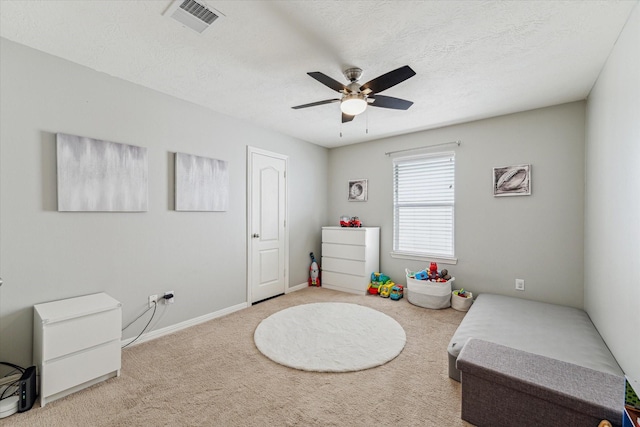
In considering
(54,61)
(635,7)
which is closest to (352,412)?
(635,7)

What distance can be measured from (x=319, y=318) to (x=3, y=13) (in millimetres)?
3524

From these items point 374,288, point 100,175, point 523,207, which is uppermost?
point 100,175

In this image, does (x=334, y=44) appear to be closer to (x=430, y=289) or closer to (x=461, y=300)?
(x=430, y=289)

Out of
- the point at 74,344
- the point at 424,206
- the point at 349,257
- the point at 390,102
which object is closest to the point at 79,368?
the point at 74,344

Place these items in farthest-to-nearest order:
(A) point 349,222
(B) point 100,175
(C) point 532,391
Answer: (A) point 349,222, (B) point 100,175, (C) point 532,391

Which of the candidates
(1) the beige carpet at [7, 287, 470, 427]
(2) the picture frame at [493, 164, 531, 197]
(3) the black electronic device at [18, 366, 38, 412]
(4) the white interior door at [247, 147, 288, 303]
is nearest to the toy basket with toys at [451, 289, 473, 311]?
(1) the beige carpet at [7, 287, 470, 427]

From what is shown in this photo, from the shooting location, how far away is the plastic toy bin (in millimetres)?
3533

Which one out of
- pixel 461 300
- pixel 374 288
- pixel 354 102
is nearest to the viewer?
pixel 354 102

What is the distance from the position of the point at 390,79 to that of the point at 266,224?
262cm

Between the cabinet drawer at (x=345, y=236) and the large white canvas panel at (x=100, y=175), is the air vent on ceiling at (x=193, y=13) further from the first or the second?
the cabinet drawer at (x=345, y=236)

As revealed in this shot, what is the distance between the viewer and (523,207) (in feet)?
10.9

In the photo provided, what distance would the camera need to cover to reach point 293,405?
1.81 m

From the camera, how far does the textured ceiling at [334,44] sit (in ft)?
5.53

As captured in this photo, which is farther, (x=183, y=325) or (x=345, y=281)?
(x=345, y=281)
